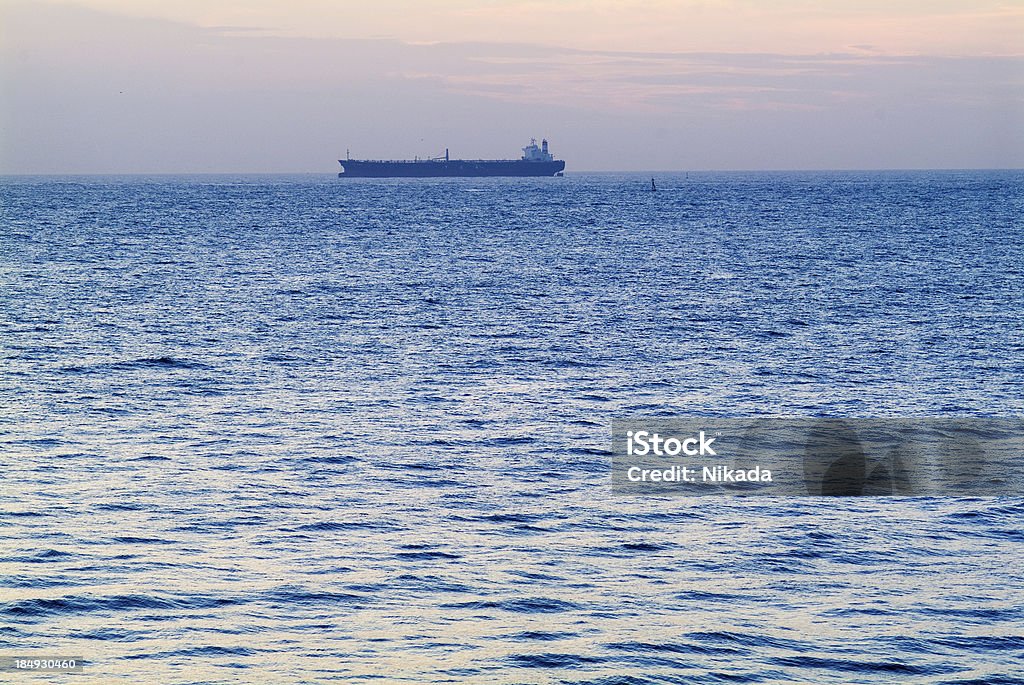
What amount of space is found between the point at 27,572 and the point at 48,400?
1860 centimetres

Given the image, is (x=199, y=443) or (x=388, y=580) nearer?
(x=388, y=580)

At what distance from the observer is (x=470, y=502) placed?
3052cm

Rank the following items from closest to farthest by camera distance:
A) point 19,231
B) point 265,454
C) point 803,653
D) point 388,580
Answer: point 803,653 < point 388,580 < point 265,454 < point 19,231

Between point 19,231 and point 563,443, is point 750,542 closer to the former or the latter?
point 563,443

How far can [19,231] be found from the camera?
470 ft

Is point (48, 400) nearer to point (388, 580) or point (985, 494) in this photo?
point (388, 580)

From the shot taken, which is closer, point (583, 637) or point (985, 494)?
point (583, 637)

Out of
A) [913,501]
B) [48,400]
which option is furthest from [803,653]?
[48,400]

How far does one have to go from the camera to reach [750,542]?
27703 mm

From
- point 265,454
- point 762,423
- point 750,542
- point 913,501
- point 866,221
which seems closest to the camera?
point 750,542

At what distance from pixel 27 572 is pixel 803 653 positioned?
15.4 metres

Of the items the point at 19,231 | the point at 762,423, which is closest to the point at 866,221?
the point at 19,231

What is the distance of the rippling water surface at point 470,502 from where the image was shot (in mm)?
21719

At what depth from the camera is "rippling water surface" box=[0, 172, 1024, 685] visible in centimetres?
2172
